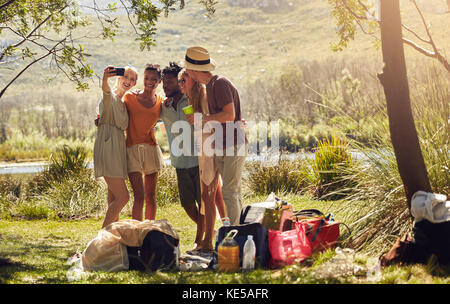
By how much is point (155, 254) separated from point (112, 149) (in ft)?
4.23

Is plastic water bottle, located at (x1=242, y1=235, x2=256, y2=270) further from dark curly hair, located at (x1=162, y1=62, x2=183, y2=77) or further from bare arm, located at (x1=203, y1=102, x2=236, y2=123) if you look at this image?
dark curly hair, located at (x1=162, y1=62, x2=183, y2=77)

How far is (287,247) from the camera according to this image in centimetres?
506

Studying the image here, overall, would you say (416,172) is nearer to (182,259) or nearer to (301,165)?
(182,259)

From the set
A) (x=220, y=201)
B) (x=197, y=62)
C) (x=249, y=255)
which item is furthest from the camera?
(x=220, y=201)

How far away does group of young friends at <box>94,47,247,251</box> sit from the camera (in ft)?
18.4

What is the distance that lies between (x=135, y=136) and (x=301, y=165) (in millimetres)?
5599

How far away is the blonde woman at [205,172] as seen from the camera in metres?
5.76

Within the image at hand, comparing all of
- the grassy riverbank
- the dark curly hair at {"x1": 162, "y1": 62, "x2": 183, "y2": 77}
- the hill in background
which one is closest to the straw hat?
the dark curly hair at {"x1": 162, "y1": 62, "x2": 183, "y2": 77}

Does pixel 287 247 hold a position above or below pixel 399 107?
below

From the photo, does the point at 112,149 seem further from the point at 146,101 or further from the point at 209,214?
the point at 209,214

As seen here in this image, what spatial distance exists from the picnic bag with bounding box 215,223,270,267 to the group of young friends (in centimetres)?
54

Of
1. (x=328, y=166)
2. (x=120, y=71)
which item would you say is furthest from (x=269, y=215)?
(x=328, y=166)

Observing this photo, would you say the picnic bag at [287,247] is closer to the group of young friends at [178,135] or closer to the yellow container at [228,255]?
the yellow container at [228,255]

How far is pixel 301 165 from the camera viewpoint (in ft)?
36.3
